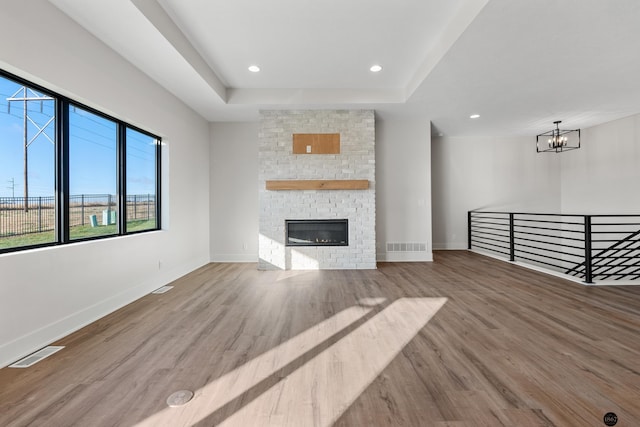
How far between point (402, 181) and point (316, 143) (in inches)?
77.5

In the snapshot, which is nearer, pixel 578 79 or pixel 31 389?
pixel 31 389

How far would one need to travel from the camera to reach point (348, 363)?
2025mm

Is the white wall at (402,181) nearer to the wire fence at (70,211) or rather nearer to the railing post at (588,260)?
the railing post at (588,260)

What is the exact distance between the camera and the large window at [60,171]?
7.43 ft

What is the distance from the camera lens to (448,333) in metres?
2.48

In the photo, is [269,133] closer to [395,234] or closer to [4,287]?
[395,234]

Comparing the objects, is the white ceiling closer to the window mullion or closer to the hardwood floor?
the window mullion

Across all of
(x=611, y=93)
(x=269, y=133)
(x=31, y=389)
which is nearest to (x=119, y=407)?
(x=31, y=389)

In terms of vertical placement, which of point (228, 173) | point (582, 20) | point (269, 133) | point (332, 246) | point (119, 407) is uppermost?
point (582, 20)

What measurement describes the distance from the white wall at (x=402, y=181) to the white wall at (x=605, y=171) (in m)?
3.95

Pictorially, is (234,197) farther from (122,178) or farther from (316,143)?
(122,178)

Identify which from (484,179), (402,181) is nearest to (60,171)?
(402,181)

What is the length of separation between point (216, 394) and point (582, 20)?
431 centimetres

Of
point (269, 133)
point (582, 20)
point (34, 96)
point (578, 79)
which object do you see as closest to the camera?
point (34, 96)
